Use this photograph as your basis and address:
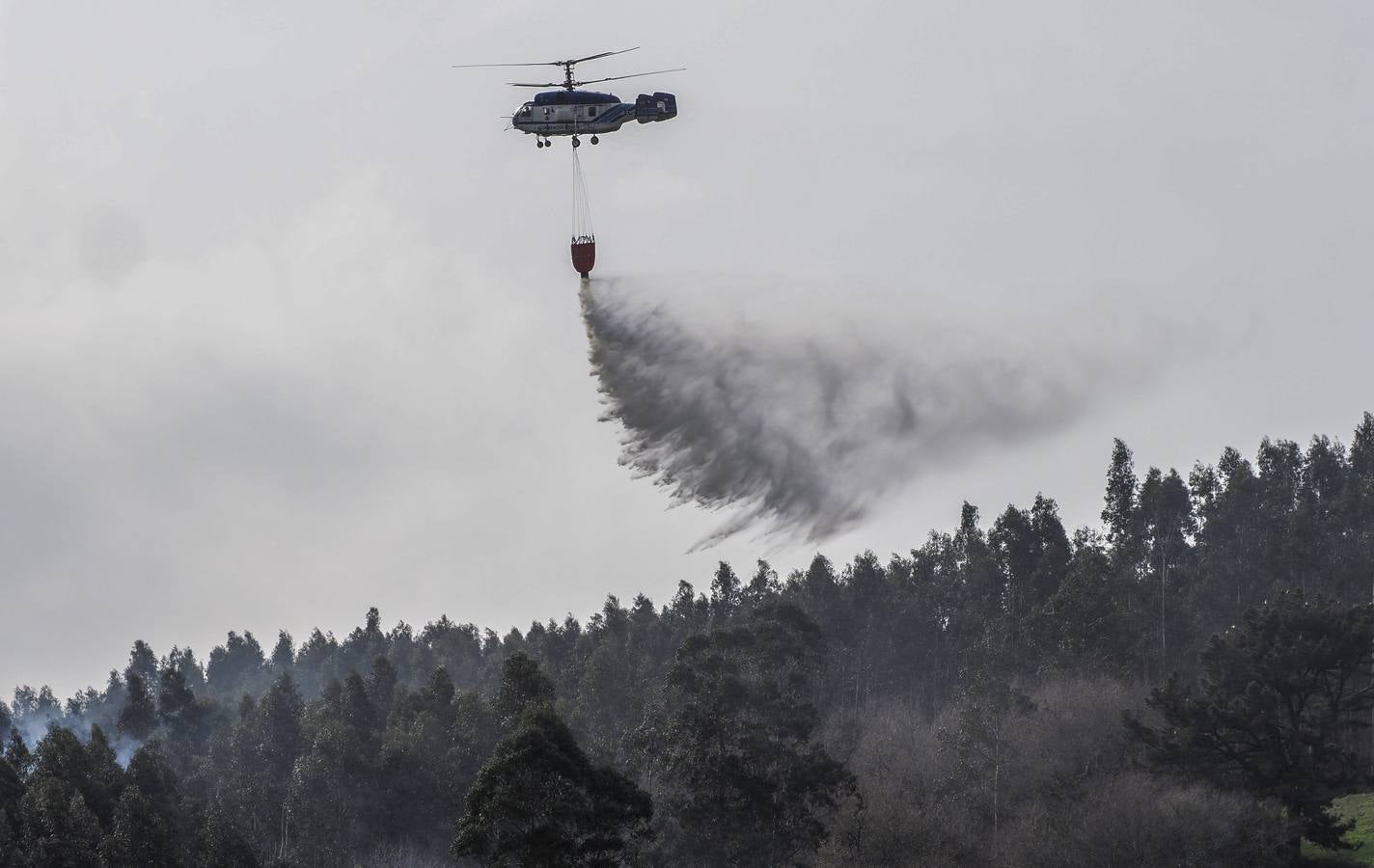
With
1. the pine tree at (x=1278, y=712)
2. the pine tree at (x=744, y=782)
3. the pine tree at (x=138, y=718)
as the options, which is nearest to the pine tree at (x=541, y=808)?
the pine tree at (x=744, y=782)

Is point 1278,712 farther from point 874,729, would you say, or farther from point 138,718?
point 138,718

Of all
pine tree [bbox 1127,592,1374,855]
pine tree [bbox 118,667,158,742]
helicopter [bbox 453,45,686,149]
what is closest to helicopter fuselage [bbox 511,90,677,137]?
helicopter [bbox 453,45,686,149]

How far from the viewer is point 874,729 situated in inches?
4651

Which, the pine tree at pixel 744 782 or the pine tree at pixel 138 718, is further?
the pine tree at pixel 138 718

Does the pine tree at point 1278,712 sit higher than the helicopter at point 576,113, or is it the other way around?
the helicopter at point 576,113

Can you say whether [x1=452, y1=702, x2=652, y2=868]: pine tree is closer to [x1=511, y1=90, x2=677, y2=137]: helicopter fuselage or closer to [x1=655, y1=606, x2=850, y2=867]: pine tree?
[x1=655, y1=606, x2=850, y2=867]: pine tree

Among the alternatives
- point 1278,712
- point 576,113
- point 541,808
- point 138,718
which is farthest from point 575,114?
point 138,718

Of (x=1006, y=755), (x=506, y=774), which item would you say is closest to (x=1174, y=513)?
(x=1006, y=755)

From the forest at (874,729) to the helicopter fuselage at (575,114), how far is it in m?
22.9

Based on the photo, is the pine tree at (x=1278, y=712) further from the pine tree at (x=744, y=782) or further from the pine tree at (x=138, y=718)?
the pine tree at (x=138, y=718)

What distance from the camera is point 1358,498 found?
133 m

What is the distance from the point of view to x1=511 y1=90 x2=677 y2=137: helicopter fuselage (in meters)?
74.3

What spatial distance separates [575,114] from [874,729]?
5789 cm

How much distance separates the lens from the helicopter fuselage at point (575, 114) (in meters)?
74.3
